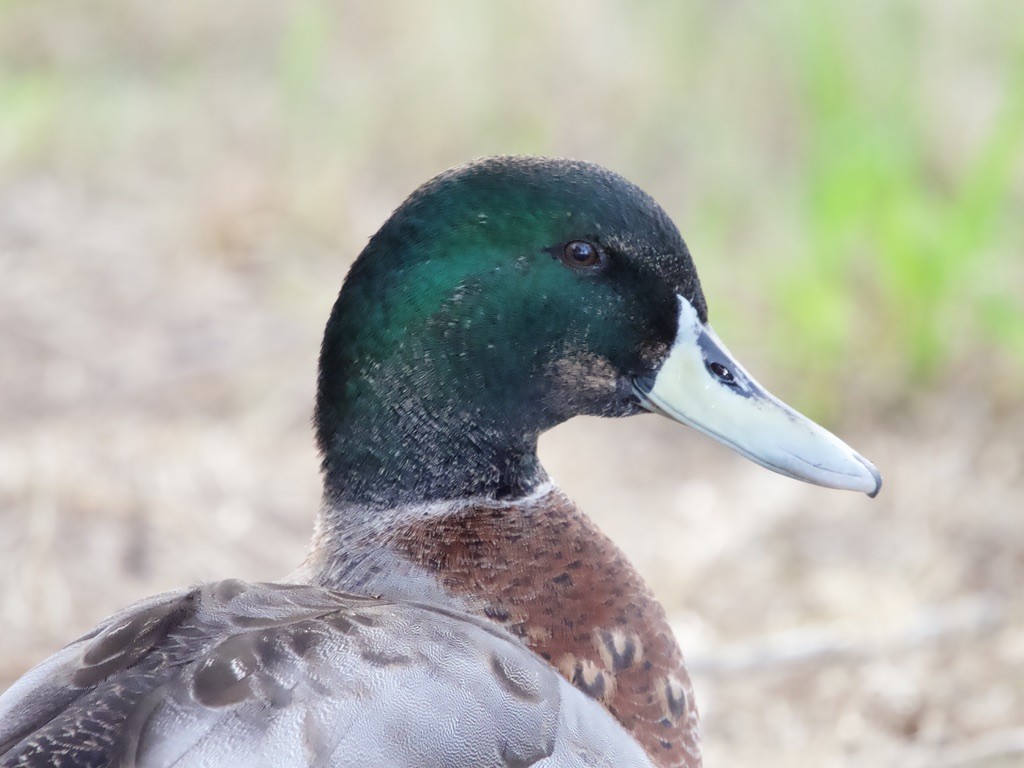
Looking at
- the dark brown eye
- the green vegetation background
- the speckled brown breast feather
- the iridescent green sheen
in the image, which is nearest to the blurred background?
the green vegetation background

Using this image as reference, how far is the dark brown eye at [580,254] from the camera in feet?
6.03

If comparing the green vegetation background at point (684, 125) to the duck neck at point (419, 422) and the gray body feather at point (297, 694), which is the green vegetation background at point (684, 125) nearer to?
the duck neck at point (419, 422)

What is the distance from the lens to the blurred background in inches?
116

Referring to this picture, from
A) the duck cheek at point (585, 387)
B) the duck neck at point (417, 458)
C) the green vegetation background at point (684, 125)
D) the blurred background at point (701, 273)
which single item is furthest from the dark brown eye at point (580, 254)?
the green vegetation background at point (684, 125)

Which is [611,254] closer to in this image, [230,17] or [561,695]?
[561,695]

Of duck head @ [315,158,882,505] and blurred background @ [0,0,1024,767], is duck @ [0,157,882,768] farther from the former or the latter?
blurred background @ [0,0,1024,767]

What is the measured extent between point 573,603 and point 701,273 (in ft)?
8.09

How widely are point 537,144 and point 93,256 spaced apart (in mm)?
1592

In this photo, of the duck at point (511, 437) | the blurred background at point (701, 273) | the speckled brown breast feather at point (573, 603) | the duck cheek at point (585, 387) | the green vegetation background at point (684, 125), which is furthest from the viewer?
the green vegetation background at point (684, 125)

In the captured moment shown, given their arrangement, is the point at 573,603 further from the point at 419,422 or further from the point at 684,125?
the point at 684,125

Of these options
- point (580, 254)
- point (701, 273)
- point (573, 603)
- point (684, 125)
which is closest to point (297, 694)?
point (573, 603)

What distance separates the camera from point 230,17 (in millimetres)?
5703

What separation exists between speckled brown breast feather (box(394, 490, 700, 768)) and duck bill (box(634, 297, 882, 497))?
0.23 metres

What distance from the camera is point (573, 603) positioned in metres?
1.83
